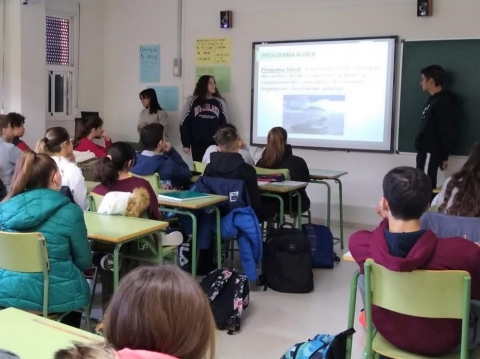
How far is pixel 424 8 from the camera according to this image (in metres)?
5.74

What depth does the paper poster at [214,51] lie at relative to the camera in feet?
23.1

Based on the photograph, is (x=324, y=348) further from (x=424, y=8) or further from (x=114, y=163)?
(x=424, y=8)

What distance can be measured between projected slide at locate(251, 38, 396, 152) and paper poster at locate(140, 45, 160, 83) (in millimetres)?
1412

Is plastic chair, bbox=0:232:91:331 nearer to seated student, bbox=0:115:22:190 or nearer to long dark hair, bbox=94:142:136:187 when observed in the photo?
long dark hair, bbox=94:142:136:187

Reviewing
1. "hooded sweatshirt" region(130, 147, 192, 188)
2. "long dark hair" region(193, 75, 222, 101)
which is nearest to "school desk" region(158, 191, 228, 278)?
"hooded sweatshirt" region(130, 147, 192, 188)

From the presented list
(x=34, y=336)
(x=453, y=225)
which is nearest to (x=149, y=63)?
(x=453, y=225)

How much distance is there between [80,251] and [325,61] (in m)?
4.32

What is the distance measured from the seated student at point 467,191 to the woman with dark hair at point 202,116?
4.10 m

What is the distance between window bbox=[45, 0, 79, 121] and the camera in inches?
285

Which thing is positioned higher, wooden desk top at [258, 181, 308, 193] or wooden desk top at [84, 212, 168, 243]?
wooden desk top at [258, 181, 308, 193]

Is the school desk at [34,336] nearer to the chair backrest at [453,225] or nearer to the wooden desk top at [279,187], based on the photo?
the chair backrest at [453,225]

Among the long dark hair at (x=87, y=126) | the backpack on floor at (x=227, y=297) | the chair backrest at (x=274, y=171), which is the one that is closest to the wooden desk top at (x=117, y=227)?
the backpack on floor at (x=227, y=297)

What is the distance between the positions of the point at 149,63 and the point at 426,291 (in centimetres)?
615

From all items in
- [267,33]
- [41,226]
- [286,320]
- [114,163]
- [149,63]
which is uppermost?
[267,33]
